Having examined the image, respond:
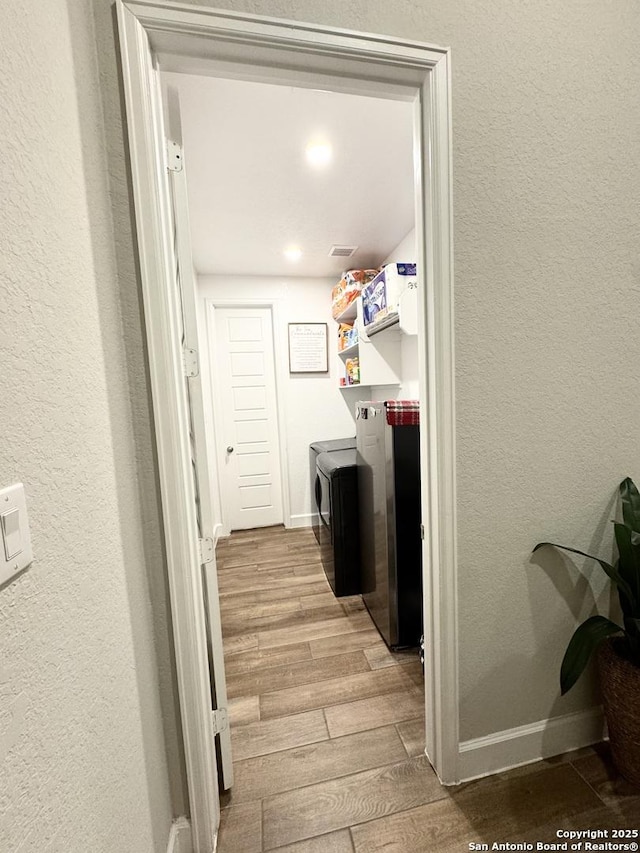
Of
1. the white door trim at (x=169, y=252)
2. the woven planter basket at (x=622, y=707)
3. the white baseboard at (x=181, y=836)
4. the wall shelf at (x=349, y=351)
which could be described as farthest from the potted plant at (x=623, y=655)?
the wall shelf at (x=349, y=351)

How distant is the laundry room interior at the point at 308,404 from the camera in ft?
4.67

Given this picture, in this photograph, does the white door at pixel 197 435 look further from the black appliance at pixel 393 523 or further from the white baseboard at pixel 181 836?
the black appliance at pixel 393 523

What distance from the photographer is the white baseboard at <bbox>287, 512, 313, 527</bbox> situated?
3.53 meters

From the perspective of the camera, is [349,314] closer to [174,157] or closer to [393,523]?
[393,523]

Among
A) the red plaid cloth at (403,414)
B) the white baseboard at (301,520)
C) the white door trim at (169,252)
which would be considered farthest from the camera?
the white baseboard at (301,520)

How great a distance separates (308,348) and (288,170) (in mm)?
1741

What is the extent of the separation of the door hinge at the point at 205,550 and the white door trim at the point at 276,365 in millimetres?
2372

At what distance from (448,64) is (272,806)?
2.34 meters

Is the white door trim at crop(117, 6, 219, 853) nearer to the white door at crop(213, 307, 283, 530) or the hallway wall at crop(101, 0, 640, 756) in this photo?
the hallway wall at crop(101, 0, 640, 756)

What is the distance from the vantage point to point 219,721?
1.12m

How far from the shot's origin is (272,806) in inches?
45.1

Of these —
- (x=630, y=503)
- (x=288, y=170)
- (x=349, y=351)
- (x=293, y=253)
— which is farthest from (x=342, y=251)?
(x=630, y=503)

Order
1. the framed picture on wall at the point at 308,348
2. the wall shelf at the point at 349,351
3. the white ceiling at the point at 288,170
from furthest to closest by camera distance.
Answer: the framed picture on wall at the point at 308,348 < the wall shelf at the point at 349,351 < the white ceiling at the point at 288,170

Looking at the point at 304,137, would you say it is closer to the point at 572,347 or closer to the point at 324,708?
the point at 572,347
